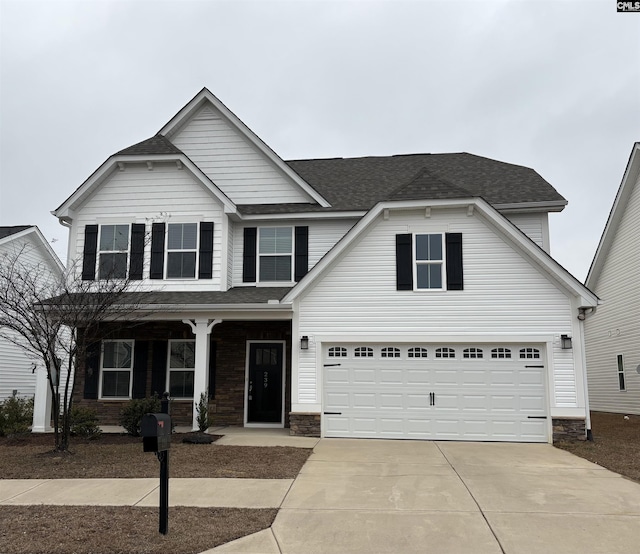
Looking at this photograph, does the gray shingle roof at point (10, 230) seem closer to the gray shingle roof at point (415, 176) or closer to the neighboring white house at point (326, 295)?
the neighboring white house at point (326, 295)

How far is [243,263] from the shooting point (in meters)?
16.1

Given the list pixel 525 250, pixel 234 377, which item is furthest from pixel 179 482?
pixel 525 250

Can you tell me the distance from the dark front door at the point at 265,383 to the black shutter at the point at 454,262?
502 centimetres

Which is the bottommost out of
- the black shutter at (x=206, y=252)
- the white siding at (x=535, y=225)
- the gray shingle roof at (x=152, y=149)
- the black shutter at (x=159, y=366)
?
the black shutter at (x=159, y=366)

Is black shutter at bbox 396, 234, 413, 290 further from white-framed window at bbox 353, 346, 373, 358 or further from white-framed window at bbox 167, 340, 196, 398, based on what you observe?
white-framed window at bbox 167, 340, 196, 398

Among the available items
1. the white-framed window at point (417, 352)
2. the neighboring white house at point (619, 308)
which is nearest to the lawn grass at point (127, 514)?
the white-framed window at point (417, 352)

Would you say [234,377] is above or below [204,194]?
below

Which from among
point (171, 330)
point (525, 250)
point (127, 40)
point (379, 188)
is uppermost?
point (127, 40)

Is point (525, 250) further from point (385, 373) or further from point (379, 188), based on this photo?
point (379, 188)

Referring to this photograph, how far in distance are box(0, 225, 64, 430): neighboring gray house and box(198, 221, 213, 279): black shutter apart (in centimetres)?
838

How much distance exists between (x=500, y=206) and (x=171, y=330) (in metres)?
9.69

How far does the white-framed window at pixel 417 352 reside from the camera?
1367cm

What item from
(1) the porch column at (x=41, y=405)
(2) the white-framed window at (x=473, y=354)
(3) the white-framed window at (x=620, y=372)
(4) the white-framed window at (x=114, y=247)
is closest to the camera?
(2) the white-framed window at (x=473, y=354)

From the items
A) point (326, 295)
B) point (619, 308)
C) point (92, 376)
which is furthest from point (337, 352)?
point (619, 308)
